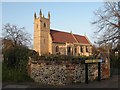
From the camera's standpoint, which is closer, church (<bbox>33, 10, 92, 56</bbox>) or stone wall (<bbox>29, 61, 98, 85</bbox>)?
stone wall (<bbox>29, 61, 98, 85</bbox>)

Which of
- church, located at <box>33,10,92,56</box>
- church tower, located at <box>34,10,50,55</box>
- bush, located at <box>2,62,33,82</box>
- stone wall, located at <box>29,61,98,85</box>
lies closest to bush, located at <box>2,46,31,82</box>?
bush, located at <box>2,62,33,82</box>

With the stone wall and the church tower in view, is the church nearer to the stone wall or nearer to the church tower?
the church tower

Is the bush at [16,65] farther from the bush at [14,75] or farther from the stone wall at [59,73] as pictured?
the stone wall at [59,73]

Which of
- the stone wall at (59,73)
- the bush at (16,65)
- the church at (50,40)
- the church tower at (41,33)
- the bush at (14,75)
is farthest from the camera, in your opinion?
the church tower at (41,33)

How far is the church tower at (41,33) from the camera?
71.1 metres

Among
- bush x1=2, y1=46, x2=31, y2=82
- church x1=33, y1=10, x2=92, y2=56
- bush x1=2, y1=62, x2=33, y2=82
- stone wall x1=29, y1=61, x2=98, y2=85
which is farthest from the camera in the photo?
church x1=33, y1=10, x2=92, y2=56

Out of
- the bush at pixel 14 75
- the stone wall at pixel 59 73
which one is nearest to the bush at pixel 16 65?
the bush at pixel 14 75

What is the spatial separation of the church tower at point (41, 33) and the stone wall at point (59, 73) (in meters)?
53.9

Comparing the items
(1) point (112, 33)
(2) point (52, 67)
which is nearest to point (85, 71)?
(2) point (52, 67)

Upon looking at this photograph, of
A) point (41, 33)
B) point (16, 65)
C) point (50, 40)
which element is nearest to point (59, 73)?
point (16, 65)

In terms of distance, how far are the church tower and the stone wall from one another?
53.9m

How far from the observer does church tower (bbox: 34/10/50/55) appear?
233 ft

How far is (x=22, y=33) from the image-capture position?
49188 mm

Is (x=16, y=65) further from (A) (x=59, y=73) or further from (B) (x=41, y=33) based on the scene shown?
(B) (x=41, y=33)
